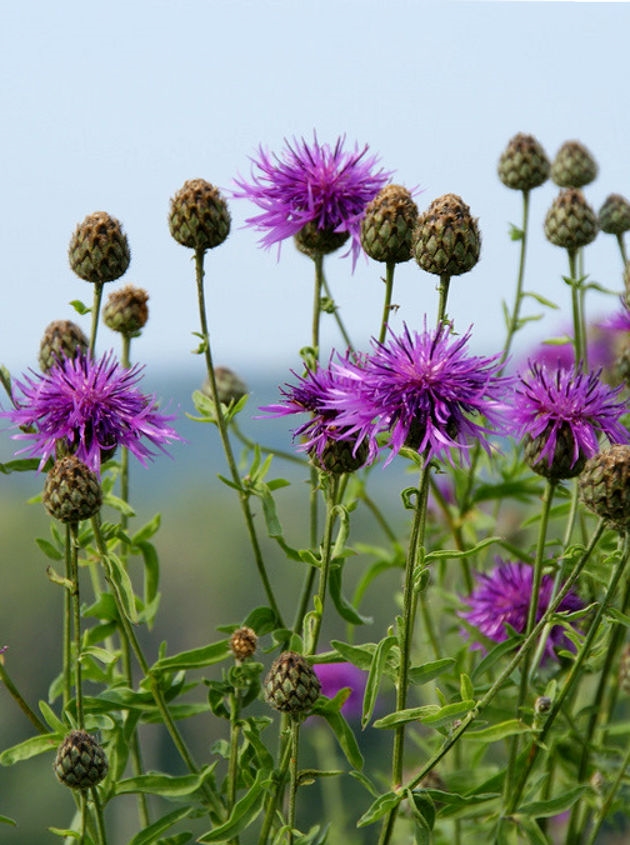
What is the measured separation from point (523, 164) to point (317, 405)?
85 cm

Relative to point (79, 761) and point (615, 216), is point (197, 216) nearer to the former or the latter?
point (79, 761)

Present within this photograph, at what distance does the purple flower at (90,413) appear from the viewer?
1307 mm

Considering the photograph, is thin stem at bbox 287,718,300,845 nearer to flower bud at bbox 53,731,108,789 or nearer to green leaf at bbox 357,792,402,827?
green leaf at bbox 357,792,402,827

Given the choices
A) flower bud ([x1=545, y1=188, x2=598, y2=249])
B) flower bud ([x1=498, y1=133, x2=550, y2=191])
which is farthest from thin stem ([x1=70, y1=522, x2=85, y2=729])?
flower bud ([x1=498, y1=133, x2=550, y2=191])

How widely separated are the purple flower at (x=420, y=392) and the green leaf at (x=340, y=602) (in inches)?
10.8

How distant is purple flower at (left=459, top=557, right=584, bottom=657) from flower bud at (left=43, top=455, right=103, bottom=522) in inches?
25.8

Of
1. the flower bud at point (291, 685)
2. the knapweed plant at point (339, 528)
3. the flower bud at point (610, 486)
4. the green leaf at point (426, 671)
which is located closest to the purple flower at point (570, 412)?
the knapweed plant at point (339, 528)

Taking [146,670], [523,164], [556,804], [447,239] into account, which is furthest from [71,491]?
[523,164]

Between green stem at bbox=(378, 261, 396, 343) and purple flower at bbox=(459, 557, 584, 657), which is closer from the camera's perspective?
green stem at bbox=(378, 261, 396, 343)

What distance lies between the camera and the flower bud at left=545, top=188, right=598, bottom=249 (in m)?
1.69

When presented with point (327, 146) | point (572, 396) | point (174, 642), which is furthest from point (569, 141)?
point (174, 642)

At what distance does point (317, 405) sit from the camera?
4.02 feet

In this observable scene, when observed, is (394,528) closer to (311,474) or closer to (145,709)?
(311,474)

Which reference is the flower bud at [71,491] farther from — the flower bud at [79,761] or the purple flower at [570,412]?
the purple flower at [570,412]
